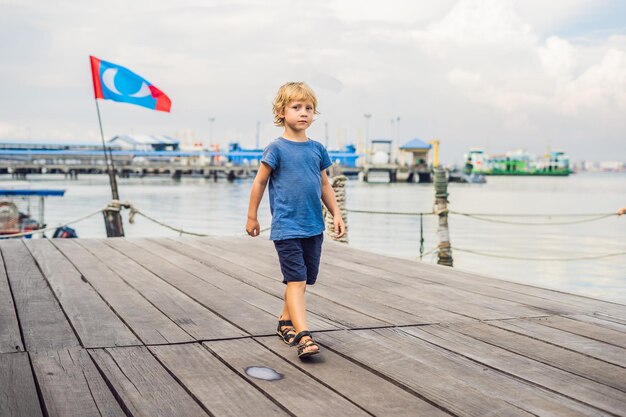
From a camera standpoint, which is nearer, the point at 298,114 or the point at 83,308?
the point at 298,114

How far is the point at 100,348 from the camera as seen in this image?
341 cm

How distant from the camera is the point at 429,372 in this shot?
305 centimetres

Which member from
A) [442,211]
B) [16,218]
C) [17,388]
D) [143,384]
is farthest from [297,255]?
[16,218]

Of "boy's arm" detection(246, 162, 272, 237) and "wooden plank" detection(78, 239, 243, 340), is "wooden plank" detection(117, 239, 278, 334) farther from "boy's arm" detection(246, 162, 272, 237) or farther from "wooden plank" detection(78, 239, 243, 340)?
"boy's arm" detection(246, 162, 272, 237)

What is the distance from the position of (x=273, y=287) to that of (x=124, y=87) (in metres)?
7.37

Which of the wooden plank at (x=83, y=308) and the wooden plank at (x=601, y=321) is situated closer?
the wooden plank at (x=83, y=308)

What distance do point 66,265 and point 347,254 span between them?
9.30 feet

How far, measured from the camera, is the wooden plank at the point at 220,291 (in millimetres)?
4121

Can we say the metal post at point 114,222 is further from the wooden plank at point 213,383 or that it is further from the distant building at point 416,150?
the distant building at point 416,150

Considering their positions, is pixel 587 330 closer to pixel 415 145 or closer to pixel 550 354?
pixel 550 354

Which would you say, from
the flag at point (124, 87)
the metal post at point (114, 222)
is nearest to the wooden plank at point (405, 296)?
the metal post at point (114, 222)

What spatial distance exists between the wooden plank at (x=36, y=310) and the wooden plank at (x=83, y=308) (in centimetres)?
6

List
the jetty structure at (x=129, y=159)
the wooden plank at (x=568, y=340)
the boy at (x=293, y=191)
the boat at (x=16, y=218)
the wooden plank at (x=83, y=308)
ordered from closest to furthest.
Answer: the wooden plank at (x=568, y=340)
the boy at (x=293, y=191)
the wooden plank at (x=83, y=308)
the boat at (x=16, y=218)
the jetty structure at (x=129, y=159)

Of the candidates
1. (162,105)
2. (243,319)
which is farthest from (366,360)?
(162,105)
